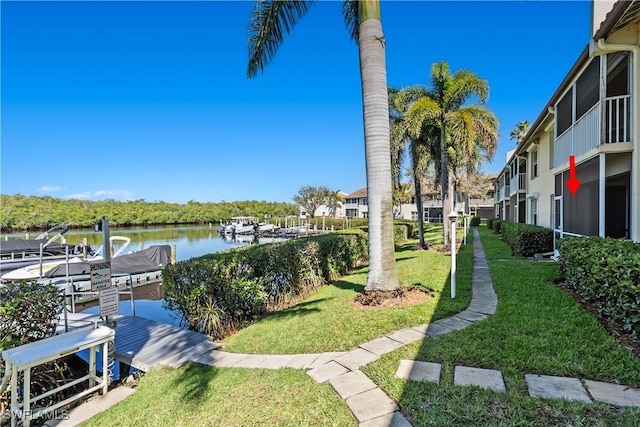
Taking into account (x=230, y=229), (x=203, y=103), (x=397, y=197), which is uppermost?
(x=203, y=103)

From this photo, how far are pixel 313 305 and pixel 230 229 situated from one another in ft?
132

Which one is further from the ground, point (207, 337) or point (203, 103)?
point (203, 103)

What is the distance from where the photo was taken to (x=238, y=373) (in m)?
4.15

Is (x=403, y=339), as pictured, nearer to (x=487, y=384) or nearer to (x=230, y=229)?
(x=487, y=384)

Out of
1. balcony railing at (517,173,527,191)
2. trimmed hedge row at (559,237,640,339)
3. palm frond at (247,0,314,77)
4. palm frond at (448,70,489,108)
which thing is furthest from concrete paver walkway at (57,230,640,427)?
balcony railing at (517,173,527,191)

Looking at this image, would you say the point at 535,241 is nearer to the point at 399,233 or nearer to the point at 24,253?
the point at 399,233

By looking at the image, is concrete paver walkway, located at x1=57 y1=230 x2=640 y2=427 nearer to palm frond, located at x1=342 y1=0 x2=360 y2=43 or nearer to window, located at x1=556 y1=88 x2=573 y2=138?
palm frond, located at x1=342 y1=0 x2=360 y2=43

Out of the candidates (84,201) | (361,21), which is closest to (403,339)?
(361,21)

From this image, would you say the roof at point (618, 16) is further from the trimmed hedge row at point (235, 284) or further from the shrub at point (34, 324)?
the shrub at point (34, 324)

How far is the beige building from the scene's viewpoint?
22.7ft

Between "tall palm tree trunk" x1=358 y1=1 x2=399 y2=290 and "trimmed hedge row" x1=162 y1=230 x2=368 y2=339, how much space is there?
8.03 feet

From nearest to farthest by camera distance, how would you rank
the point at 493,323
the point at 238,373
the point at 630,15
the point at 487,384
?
the point at 487,384 → the point at 238,373 → the point at 493,323 → the point at 630,15

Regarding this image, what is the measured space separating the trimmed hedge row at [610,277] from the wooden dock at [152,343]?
5971mm

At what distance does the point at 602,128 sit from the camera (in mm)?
7367
